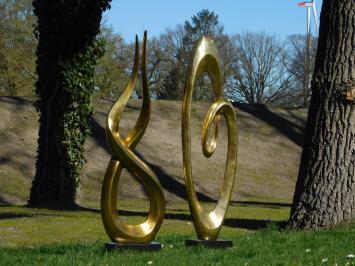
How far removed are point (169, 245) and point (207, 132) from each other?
1.40m

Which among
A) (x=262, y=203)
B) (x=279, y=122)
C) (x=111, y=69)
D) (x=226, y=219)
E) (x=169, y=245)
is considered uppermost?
(x=111, y=69)

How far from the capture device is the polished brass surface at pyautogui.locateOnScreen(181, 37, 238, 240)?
8.00 metres

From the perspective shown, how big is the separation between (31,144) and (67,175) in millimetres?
5224

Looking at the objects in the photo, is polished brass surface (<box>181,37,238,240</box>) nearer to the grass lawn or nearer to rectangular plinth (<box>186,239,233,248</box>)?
rectangular plinth (<box>186,239,233,248</box>)

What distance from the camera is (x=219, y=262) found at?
688 centimetres

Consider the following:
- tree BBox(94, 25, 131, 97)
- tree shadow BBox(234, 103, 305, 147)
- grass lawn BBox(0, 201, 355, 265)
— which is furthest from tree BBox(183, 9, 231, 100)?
grass lawn BBox(0, 201, 355, 265)

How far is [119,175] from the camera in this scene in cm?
767

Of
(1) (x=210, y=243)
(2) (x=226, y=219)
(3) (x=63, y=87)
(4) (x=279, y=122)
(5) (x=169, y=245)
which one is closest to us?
(1) (x=210, y=243)

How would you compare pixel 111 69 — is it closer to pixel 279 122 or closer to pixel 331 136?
pixel 279 122

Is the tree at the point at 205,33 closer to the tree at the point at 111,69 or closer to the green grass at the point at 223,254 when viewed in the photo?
the tree at the point at 111,69

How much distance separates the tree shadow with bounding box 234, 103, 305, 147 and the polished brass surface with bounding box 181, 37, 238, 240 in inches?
655

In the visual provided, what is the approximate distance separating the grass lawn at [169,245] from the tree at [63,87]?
2.62m

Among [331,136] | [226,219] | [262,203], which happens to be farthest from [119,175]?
[262,203]

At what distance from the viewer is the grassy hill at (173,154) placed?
20.0 metres
